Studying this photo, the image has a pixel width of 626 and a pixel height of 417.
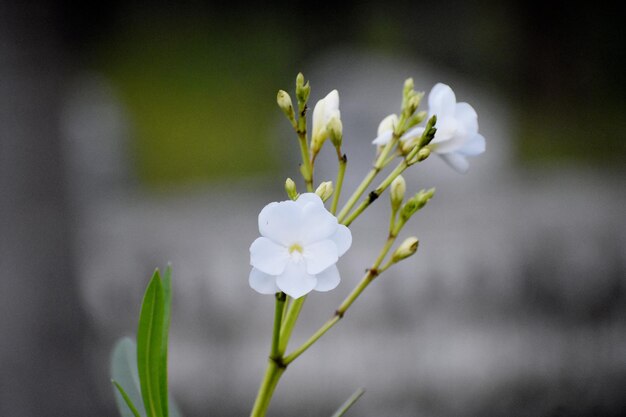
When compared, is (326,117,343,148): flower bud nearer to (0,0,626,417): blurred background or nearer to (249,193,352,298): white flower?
(249,193,352,298): white flower

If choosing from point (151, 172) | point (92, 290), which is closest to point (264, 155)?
point (151, 172)

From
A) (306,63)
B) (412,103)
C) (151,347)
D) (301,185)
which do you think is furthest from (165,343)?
(306,63)

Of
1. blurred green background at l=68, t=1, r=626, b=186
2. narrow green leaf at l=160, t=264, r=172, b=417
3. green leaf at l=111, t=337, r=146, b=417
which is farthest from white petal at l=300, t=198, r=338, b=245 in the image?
blurred green background at l=68, t=1, r=626, b=186

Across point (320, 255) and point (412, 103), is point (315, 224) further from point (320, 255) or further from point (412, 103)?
point (412, 103)

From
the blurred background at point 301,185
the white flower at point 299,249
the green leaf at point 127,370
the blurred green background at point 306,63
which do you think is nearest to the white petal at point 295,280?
the white flower at point 299,249

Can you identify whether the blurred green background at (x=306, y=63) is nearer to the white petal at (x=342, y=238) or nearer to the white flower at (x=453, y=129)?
the white flower at (x=453, y=129)

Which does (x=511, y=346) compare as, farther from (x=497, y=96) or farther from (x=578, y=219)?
(x=497, y=96)
